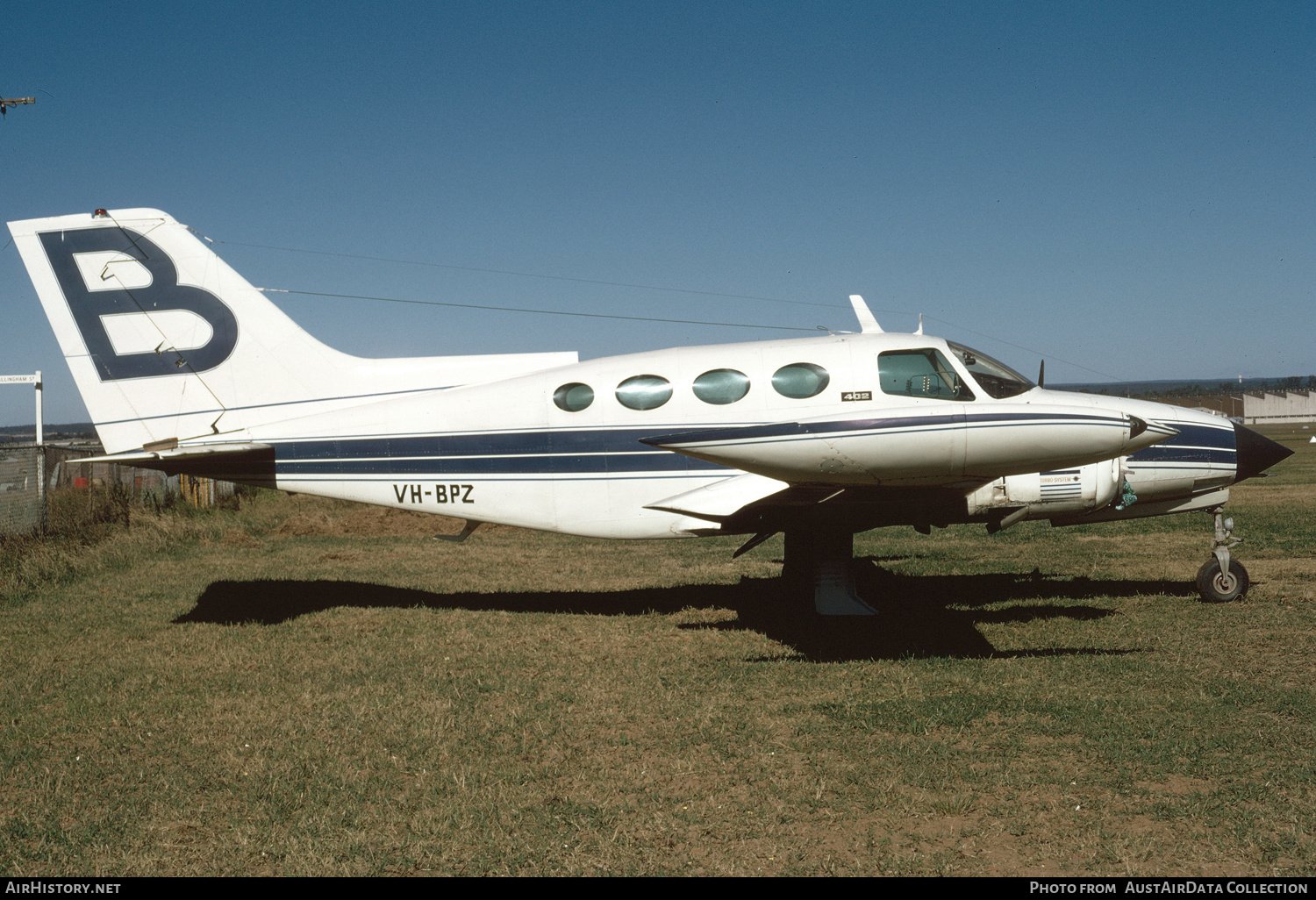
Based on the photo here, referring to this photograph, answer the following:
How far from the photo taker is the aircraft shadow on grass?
8.17 m

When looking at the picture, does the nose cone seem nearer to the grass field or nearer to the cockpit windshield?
the grass field

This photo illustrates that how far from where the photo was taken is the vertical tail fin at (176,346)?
9.55 metres

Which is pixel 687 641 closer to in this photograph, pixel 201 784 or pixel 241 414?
pixel 201 784

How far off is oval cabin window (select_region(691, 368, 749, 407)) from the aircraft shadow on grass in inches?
95.8

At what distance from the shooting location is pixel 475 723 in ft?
20.1

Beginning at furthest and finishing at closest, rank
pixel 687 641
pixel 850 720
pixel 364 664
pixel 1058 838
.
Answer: pixel 687 641
pixel 364 664
pixel 850 720
pixel 1058 838

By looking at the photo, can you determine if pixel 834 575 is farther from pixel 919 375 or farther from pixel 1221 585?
pixel 1221 585

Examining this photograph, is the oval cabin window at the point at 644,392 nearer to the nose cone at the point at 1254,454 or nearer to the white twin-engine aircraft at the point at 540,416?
the white twin-engine aircraft at the point at 540,416

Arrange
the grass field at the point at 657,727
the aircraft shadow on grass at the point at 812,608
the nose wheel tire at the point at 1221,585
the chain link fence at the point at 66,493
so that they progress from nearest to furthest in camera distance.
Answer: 1. the grass field at the point at 657,727
2. the aircraft shadow on grass at the point at 812,608
3. the nose wheel tire at the point at 1221,585
4. the chain link fence at the point at 66,493

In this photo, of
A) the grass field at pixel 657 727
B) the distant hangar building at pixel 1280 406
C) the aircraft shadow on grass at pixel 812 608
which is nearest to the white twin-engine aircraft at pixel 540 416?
the aircraft shadow on grass at pixel 812 608

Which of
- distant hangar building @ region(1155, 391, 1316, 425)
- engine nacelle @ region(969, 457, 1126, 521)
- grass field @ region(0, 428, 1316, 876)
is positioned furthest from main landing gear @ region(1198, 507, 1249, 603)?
distant hangar building @ region(1155, 391, 1316, 425)

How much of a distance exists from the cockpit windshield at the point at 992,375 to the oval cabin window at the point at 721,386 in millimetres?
2151
